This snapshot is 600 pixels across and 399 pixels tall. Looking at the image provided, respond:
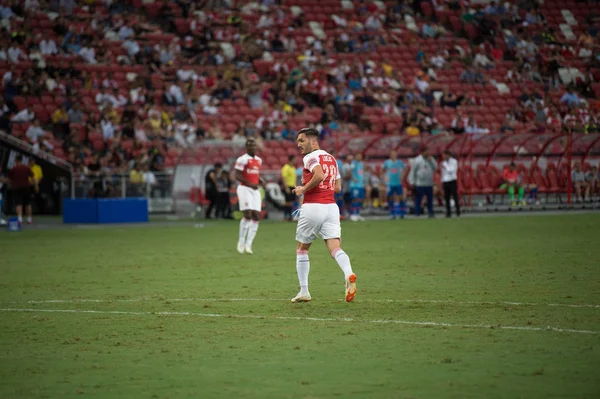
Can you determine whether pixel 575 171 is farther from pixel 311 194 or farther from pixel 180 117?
pixel 311 194

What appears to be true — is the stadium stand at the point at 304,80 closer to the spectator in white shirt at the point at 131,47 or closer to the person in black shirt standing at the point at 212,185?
the spectator in white shirt at the point at 131,47

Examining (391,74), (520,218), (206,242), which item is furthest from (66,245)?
(391,74)

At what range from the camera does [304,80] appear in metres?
42.4

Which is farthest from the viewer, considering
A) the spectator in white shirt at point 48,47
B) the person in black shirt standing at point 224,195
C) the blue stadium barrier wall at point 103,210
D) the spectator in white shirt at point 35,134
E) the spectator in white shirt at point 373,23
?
the spectator in white shirt at point 373,23

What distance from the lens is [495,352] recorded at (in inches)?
359

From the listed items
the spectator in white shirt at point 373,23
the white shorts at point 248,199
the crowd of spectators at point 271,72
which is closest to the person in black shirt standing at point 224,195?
the crowd of spectators at point 271,72

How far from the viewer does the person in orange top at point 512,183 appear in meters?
36.7

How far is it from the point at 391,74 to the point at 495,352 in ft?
119

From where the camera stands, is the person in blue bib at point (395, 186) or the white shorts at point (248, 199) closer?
the white shorts at point (248, 199)

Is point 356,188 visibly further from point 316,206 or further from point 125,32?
point 316,206

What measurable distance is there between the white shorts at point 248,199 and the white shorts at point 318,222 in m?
8.27

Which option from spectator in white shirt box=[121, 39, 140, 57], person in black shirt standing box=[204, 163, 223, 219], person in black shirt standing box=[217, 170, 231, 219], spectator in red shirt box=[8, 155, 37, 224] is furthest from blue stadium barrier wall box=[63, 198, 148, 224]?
spectator in white shirt box=[121, 39, 140, 57]

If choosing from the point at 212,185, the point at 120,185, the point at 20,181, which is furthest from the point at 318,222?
the point at 120,185

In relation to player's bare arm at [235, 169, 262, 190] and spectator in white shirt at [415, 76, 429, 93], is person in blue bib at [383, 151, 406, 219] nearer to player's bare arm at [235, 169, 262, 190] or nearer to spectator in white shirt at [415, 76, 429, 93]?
spectator in white shirt at [415, 76, 429, 93]
